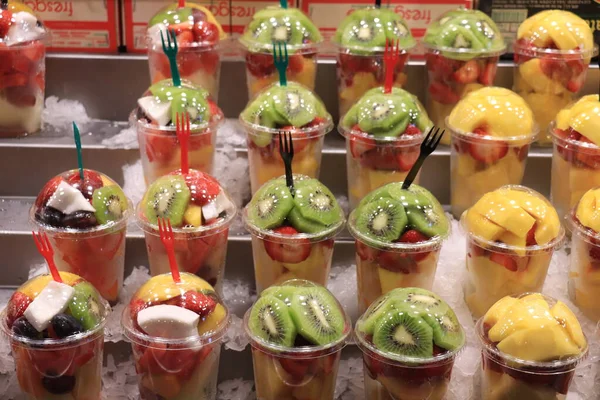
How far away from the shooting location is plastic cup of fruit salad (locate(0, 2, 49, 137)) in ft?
9.24

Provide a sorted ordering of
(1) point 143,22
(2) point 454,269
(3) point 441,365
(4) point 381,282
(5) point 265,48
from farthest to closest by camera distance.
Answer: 1. (1) point 143,22
2. (5) point 265,48
3. (2) point 454,269
4. (4) point 381,282
5. (3) point 441,365

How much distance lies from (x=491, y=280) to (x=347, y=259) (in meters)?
0.56

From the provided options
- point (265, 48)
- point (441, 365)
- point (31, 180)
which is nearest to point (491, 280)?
point (441, 365)

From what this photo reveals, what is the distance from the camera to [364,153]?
8.67 ft

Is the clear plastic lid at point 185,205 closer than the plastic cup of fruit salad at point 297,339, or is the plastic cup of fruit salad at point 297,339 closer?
the plastic cup of fruit salad at point 297,339

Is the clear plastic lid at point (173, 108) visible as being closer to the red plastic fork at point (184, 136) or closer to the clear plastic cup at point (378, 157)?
the red plastic fork at point (184, 136)

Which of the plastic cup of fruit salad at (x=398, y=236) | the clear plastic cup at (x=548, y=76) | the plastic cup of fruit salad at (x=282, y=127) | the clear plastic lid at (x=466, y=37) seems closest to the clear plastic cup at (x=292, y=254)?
the plastic cup of fruit salad at (x=398, y=236)

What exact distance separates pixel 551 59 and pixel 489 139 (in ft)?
1.68

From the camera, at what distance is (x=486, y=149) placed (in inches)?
105

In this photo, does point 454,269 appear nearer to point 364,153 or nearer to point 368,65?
point 364,153

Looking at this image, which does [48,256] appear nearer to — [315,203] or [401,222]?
[315,203]

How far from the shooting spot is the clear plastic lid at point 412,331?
191cm

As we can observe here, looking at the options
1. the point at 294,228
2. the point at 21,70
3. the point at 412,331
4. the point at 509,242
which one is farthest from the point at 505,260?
the point at 21,70

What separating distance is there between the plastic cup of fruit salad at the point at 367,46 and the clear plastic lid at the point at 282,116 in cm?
35
